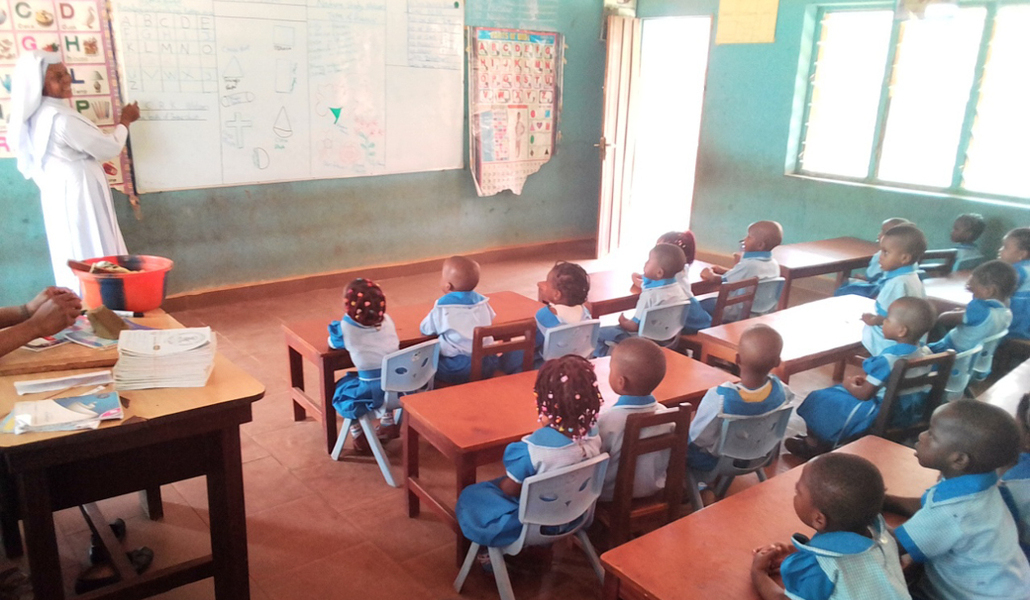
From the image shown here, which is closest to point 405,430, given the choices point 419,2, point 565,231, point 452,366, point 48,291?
point 452,366

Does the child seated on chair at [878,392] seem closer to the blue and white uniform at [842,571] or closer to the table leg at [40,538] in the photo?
the blue and white uniform at [842,571]

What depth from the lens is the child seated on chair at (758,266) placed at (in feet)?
12.9

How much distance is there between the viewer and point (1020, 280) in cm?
379

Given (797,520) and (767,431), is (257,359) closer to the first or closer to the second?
(767,431)

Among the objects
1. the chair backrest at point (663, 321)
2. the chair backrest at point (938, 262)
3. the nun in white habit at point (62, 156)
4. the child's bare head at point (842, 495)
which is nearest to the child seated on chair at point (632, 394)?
the child's bare head at point (842, 495)

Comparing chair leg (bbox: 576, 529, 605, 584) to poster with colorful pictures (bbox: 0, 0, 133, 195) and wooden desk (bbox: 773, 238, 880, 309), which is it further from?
poster with colorful pictures (bbox: 0, 0, 133, 195)

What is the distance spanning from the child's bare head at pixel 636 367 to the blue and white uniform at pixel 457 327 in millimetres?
1037

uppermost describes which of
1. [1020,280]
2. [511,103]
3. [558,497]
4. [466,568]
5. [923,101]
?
[923,101]

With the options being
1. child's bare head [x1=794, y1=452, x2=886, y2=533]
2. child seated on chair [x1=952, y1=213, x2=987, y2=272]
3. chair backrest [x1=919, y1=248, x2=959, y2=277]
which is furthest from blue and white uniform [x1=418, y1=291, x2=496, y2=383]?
child seated on chair [x1=952, y1=213, x2=987, y2=272]

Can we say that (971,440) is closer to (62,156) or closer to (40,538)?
(40,538)

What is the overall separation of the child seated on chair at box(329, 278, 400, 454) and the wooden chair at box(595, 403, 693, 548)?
111 cm

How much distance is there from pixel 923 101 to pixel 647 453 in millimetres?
4545

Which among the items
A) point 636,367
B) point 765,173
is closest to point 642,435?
point 636,367

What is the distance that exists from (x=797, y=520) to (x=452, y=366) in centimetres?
171
